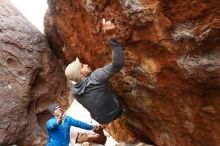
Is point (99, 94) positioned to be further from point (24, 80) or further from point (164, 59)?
point (24, 80)

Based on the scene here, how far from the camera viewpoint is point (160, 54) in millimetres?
5133

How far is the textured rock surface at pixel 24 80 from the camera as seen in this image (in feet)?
27.2

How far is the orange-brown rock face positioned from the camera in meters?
4.55

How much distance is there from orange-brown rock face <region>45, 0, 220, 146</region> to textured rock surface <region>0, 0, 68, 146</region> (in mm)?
2106

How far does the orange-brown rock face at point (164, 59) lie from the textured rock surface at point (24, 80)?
211cm

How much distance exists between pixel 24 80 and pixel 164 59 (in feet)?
14.6

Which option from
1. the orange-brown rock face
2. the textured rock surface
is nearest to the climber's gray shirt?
the orange-brown rock face

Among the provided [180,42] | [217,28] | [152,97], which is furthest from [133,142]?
[217,28]

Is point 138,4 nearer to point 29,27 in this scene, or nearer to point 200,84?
point 200,84

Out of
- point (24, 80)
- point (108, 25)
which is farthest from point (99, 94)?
point (24, 80)

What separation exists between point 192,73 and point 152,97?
1.24 metres

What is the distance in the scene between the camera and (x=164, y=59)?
512 cm

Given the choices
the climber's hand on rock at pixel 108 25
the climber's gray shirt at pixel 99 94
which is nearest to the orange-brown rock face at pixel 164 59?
the climber's hand on rock at pixel 108 25

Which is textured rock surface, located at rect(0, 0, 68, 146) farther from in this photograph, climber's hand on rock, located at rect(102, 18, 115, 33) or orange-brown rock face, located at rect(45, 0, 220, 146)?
climber's hand on rock, located at rect(102, 18, 115, 33)
